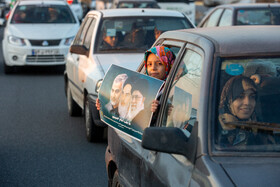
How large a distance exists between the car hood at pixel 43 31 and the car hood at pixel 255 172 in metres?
13.6

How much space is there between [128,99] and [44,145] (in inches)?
180

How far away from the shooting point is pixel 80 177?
7.04m

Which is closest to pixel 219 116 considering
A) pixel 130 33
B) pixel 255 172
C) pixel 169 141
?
pixel 169 141

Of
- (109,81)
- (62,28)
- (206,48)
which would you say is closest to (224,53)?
(206,48)

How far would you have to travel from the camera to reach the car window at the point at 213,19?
43.1 feet

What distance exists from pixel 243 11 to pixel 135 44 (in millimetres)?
3416

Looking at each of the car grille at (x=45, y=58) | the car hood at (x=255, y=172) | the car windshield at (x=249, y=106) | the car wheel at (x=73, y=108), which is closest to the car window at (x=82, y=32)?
the car wheel at (x=73, y=108)

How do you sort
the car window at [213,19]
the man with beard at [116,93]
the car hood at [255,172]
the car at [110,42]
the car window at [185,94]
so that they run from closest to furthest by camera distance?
the car hood at [255,172] → the car window at [185,94] → the man with beard at [116,93] → the car at [110,42] → the car window at [213,19]

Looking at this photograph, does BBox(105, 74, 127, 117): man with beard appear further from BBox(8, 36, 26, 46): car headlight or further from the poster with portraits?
BBox(8, 36, 26, 46): car headlight

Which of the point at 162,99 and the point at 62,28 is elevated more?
the point at 162,99

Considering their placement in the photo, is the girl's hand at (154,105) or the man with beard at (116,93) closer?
the girl's hand at (154,105)

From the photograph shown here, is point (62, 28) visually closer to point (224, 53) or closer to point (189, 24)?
point (189, 24)

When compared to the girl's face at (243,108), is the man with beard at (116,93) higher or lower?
lower

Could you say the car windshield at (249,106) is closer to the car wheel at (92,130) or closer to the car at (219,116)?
the car at (219,116)
